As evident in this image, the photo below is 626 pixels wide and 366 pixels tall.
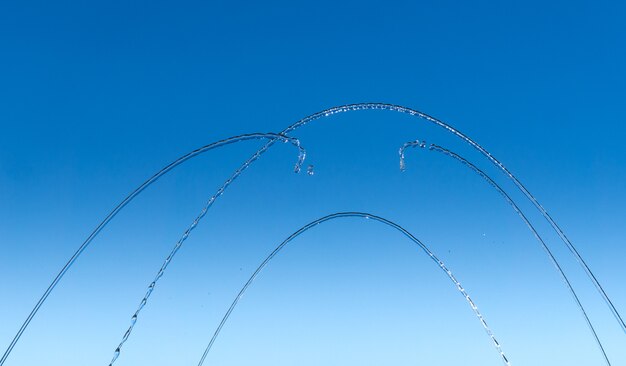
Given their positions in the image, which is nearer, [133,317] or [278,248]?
[133,317]

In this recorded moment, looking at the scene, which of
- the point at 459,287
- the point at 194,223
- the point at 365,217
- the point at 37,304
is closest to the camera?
the point at 37,304

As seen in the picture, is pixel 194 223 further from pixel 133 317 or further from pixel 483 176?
pixel 483 176

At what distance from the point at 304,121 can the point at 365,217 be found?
31.8 feet

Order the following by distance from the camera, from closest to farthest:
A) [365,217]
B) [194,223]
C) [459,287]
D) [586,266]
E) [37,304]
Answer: [37,304] → [586,266] → [194,223] → [459,287] → [365,217]

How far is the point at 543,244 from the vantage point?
31328 mm

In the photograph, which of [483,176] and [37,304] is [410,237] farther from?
[37,304]

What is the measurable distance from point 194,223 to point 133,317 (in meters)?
6.65

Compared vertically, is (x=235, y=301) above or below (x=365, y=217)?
below

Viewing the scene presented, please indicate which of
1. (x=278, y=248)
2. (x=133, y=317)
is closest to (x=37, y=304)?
(x=133, y=317)

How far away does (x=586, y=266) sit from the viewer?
28609 millimetres

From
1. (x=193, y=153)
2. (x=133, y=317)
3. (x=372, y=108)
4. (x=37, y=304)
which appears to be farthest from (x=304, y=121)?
(x=37, y=304)

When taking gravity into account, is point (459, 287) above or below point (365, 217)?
below

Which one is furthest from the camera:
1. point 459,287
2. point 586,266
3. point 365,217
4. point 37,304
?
point 365,217

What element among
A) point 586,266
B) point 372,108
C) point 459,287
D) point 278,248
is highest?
point 372,108
